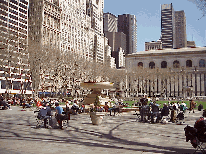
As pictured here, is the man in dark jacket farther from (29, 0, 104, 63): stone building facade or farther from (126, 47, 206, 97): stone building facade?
(126, 47, 206, 97): stone building facade

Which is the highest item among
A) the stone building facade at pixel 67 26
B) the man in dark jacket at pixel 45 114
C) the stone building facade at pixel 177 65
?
the stone building facade at pixel 67 26

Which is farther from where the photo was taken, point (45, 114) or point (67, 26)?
point (67, 26)

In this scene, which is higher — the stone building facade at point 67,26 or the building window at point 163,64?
the stone building facade at point 67,26

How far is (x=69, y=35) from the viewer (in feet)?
411

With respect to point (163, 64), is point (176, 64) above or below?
below

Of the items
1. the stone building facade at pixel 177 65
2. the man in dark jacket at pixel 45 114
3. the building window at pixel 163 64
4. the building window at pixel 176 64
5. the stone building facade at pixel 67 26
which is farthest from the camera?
the stone building facade at pixel 67 26

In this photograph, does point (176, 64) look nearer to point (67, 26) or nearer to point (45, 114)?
point (67, 26)

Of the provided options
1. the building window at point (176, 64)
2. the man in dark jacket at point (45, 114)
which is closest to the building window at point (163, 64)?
the building window at point (176, 64)

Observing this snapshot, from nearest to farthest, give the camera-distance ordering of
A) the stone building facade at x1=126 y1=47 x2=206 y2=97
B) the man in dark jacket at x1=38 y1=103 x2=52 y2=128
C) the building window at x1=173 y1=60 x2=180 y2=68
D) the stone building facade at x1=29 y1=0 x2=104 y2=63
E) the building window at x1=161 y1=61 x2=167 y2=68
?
the man in dark jacket at x1=38 y1=103 x2=52 y2=128 → the stone building facade at x1=126 y1=47 x2=206 y2=97 → the building window at x1=173 y1=60 x2=180 y2=68 → the building window at x1=161 y1=61 x2=167 y2=68 → the stone building facade at x1=29 y1=0 x2=104 y2=63

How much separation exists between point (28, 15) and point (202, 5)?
10909 centimetres

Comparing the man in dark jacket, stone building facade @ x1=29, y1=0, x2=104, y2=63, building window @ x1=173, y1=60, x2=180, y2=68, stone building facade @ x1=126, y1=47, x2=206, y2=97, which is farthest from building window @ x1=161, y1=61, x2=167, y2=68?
the man in dark jacket

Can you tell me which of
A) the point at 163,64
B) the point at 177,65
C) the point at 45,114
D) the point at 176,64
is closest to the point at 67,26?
the point at 163,64

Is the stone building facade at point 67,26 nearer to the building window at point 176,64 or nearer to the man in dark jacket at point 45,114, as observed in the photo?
the building window at point 176,64

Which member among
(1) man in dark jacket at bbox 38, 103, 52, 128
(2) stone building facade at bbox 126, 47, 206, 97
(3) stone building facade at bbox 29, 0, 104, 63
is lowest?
(1) man in dark jacket at bbox 38, 103, 52, 128
